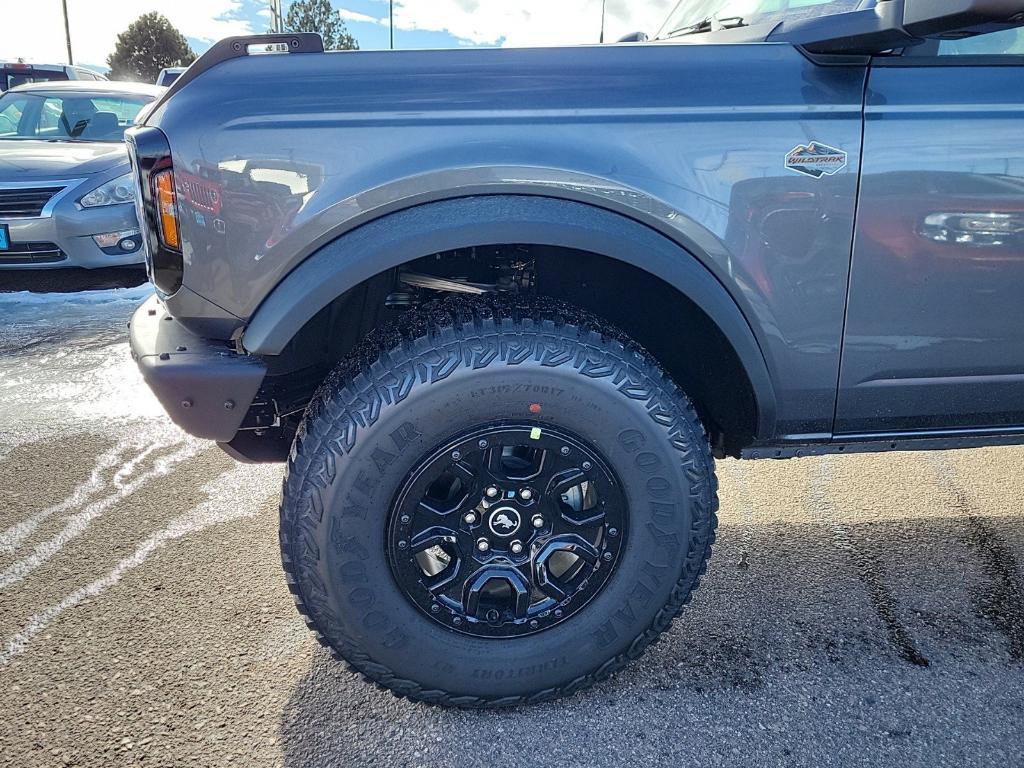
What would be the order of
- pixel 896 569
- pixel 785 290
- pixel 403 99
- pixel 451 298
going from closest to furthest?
pixel 403 99, pixel 785 290, pixel 451 298, pixel 896 569

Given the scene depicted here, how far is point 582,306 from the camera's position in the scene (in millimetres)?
2092

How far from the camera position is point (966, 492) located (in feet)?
9.77

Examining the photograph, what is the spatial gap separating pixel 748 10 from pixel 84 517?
292 centimetres

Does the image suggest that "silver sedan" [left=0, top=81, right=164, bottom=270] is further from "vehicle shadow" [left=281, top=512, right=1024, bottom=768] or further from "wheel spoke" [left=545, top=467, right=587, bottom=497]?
"wheel spoke" [left=545, top=467, right=587, bottom=497]

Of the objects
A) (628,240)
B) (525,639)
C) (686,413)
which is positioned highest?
(628,240)

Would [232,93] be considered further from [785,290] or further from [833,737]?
[833,737]

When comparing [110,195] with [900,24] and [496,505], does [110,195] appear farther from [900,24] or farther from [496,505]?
[900,24]

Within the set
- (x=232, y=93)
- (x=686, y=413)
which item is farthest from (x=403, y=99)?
(x=686, y=413)

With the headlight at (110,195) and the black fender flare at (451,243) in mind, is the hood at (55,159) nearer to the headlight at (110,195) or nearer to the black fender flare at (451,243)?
the headlight at (110,195)

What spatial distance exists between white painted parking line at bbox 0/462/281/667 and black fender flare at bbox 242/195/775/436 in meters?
1.18

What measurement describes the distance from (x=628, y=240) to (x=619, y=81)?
14.2 inches

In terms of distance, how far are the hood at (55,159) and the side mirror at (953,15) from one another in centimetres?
571

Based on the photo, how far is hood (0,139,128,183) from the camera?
5.45m

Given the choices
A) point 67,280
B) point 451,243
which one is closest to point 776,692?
point 451,243
